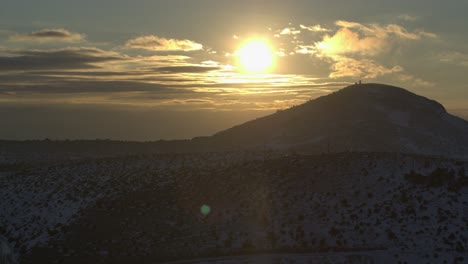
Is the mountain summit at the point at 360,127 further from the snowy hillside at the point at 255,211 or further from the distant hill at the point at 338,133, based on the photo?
the snowy hillside at the point at 255,211

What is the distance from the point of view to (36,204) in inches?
1705

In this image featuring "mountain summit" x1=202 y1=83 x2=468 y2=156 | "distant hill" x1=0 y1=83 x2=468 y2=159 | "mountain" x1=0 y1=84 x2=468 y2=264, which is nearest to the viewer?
"mountain" x1=0 y1=84 x2=468 y2=264

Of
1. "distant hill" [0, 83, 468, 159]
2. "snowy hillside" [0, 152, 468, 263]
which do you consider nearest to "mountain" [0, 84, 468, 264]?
"snowy hillside" [0, 152, 468, 263]

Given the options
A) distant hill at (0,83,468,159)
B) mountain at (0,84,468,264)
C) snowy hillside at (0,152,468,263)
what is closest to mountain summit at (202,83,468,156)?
distant hill at (0,83,468,159)

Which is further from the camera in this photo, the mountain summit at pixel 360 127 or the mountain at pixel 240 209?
the mountain summit at pixel 360 127

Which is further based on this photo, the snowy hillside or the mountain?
the snowy hillside

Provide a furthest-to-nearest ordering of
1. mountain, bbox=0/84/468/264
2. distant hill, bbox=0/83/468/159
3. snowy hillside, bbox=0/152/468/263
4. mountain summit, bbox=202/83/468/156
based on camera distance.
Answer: distant hill, bbox=0/83/468/159 < mountain summit, bbox=202/83/468/156 < snowy hillside, bbox=0/152/468/263 < mountain, bbox=0/84/468/264

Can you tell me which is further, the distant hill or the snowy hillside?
the distant hill

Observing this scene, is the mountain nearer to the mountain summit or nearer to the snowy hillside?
the snowy hillside

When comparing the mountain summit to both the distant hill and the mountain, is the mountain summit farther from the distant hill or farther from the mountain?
the mountain

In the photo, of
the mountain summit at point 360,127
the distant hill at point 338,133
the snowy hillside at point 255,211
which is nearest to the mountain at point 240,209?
the snowy hillside at point 255,211

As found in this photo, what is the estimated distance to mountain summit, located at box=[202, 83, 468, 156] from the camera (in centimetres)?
7485

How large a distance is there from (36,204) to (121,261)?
16.4m

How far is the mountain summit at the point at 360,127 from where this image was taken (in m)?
74.8
